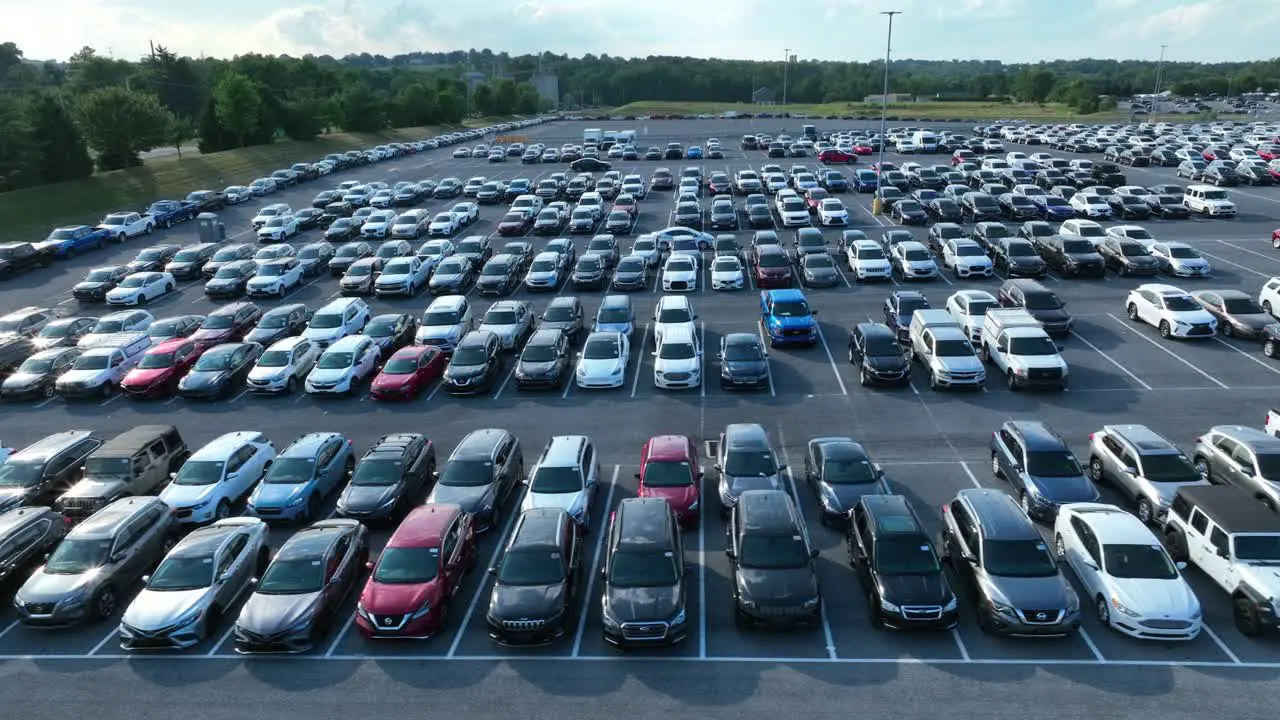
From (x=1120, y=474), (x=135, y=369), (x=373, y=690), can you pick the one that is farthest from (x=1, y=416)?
(x=1120, y=474)

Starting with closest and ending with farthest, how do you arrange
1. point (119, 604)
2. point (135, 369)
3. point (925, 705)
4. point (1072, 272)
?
point (925, 705)
point (119, 604)
point (135, 369)
point (1072, 272)

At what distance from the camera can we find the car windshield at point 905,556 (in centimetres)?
1402

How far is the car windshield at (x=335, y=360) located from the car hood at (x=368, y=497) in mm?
8552

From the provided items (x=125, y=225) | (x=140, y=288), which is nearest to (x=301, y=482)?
(x=140, y=288)

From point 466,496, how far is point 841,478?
7779 mm

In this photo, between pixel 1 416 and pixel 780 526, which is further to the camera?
pixel 1 416

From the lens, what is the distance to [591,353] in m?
25.9

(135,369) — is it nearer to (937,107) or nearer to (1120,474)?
(1120,474)

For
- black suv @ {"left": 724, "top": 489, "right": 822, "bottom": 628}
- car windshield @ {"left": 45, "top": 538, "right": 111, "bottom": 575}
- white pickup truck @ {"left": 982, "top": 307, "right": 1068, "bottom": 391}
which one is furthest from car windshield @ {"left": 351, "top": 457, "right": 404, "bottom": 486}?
white pickup truck @ {"left": 982, "top": 307, "right": 1068, "bottom": 391}

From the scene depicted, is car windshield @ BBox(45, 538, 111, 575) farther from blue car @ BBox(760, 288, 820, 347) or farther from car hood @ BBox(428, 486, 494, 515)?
blue car @ BBox(760, 288, 820, 347)

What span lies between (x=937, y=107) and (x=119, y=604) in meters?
160

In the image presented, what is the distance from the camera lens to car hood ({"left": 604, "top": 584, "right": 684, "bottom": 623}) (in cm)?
1338

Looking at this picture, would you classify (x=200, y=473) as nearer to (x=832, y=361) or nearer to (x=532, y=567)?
(x=532, y=567)

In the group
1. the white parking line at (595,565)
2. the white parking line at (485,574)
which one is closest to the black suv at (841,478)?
the white parking line at (595,565)
